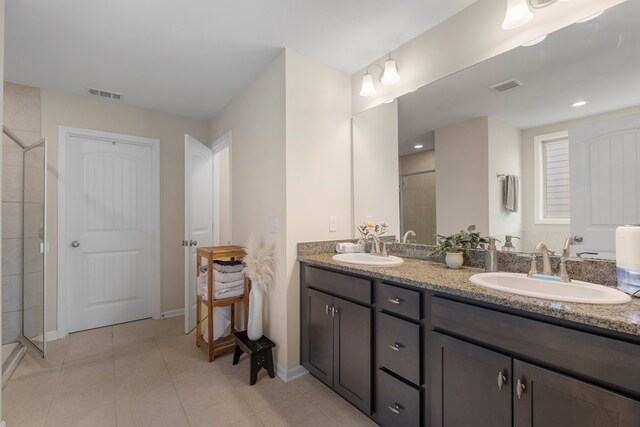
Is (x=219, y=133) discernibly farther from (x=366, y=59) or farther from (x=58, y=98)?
(x=366, y=59)

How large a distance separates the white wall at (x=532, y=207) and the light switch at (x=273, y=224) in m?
1.56

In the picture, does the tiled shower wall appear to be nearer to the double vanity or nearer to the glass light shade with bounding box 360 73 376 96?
Answer: the double vanity

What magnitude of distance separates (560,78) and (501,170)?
1.65 ft

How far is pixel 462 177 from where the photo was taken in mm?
1861

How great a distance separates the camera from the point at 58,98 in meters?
2.84

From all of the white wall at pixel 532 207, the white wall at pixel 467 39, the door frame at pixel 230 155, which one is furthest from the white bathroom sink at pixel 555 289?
the door frame at pixel 230 155

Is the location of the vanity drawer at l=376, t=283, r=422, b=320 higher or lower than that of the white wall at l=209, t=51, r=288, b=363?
lower

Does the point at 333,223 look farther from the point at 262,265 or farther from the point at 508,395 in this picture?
the point at 508,395

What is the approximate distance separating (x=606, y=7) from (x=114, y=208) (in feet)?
13.5

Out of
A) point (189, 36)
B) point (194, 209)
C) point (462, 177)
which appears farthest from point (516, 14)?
point (194, 209)

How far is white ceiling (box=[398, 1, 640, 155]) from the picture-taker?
1235 millimetres

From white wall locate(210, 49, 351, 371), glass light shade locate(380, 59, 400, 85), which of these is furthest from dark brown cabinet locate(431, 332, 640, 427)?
glass light shade locate(380, 59, 400, 85)

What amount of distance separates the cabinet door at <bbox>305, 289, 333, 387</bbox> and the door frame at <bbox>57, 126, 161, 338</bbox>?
7.23 feet

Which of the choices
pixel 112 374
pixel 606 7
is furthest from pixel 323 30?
pixel 112 374
